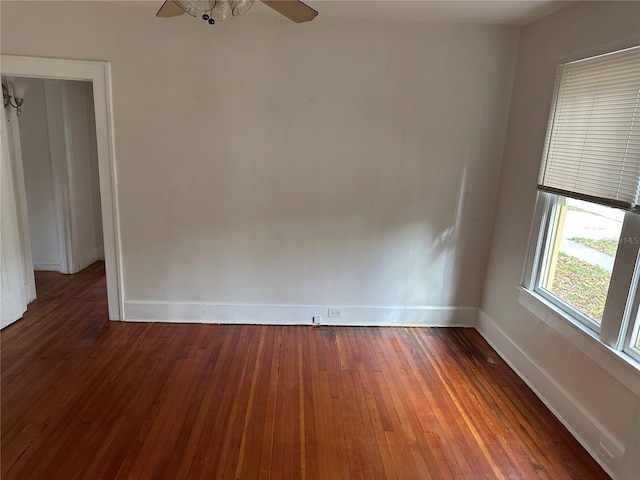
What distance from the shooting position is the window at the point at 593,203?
6.58 ft

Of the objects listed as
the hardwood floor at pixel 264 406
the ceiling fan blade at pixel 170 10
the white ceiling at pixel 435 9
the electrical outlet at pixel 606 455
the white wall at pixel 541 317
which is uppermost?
the white ceiling at pixel 435 9

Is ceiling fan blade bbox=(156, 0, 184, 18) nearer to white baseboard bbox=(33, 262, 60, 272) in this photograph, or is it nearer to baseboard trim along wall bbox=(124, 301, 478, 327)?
baseboard trim along wall bbox=(124, 301, 478, 327)

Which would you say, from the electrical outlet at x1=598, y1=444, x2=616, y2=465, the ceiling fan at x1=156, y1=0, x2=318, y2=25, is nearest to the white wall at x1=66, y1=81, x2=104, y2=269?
the ceiling fan at x1=156, y1=0, x2=318, y2=25

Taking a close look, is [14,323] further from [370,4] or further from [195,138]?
[370,4]

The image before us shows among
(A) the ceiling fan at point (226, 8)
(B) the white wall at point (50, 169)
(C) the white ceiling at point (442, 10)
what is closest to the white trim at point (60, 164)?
(B) the white wall at point (50, 169)

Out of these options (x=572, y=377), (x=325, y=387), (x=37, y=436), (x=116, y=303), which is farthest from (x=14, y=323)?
(x=572, y=377)

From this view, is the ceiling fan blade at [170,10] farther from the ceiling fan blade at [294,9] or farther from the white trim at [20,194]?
the white trim at [20,194]

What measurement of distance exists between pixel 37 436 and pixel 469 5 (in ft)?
12.3

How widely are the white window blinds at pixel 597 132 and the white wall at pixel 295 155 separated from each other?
2.39 feet

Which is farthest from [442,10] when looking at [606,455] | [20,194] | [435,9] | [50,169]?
[50,169]

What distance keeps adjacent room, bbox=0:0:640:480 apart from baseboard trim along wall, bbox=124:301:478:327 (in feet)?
0.07

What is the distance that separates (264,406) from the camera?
97.0 inches

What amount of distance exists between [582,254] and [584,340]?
0.53 meters

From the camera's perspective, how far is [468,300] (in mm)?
3641
